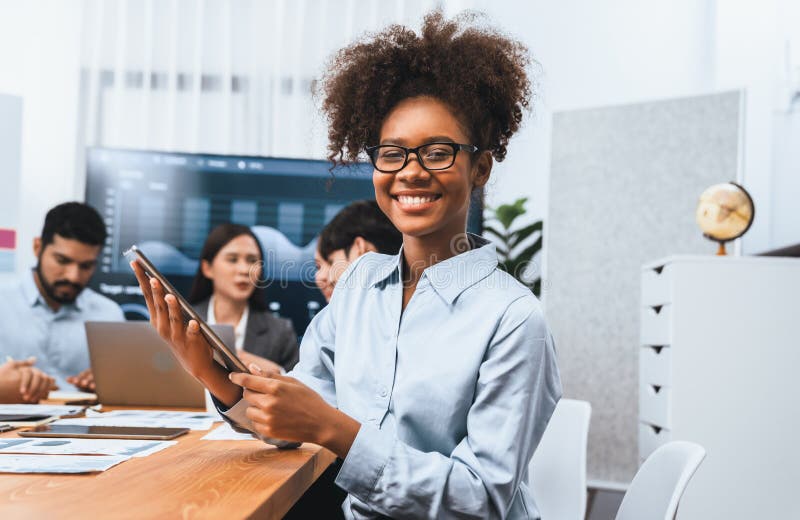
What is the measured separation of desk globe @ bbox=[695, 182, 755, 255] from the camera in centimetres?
232

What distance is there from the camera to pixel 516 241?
368 centimetres

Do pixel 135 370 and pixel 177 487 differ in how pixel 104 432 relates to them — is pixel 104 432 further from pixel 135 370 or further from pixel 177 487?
pixel 135 370

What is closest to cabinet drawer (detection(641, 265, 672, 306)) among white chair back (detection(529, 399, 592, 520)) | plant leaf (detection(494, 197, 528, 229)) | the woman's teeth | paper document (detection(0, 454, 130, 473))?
white chair back (detection(529, 399, 592, 520))

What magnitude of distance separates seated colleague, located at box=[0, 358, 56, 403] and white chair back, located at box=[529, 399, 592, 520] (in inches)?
45.5

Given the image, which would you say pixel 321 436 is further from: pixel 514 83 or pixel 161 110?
pixel 161 110

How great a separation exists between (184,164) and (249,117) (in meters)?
0.87

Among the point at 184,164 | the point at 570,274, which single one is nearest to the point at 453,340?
the point at 570,274

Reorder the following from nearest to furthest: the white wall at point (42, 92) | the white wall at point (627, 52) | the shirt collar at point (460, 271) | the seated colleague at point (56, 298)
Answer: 1. the shirt collar at point (460, 271)
2. the seated colleague at point (56, 298)
3. the white wall at point (627, 52)
4. the white wall at point (42, 92)

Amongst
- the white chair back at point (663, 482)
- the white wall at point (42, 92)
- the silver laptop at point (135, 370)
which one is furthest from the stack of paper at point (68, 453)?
the white wall at point (42, 92)

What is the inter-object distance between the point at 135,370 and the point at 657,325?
1566 mm

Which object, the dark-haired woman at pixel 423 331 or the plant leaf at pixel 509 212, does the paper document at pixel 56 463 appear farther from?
the plant leaf at pixel 509 212

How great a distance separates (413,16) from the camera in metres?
3.89

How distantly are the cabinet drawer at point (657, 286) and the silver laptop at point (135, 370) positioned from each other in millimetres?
1318

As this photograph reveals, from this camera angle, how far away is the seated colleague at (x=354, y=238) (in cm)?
237
